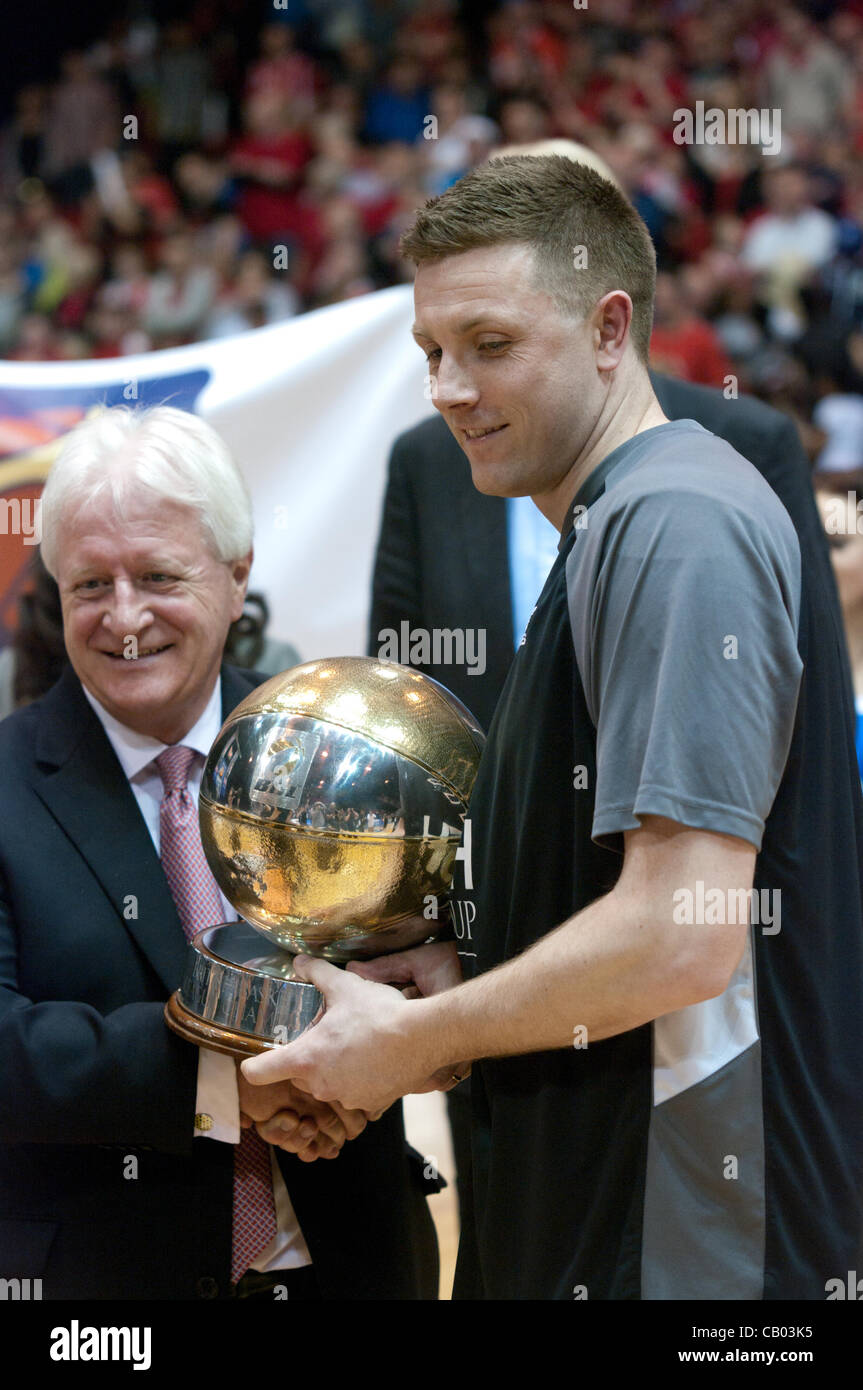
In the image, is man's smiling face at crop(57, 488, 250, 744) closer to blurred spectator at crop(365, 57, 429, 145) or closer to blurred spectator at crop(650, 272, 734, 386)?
blurred spectator at crop(650, 272, 734, 386)

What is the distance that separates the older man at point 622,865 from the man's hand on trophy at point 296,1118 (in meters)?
0.14

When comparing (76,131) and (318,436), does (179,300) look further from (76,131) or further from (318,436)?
(318,436)

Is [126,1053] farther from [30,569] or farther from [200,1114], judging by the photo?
[30,569]

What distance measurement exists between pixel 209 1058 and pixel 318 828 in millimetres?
404

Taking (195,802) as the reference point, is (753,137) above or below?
above

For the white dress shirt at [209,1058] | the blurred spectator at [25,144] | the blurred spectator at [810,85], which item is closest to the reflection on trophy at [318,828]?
the white dress shirt at [209,1058]

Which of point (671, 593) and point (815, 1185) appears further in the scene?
point (815, 1185)

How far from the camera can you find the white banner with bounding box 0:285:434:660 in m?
3.83

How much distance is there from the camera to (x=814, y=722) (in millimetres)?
1620

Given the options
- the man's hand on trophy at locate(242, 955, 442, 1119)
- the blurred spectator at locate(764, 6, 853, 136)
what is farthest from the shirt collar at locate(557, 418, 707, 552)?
the blurred spectator at locate(764, 6, 853, 136)

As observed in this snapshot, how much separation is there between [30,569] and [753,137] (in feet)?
26.3

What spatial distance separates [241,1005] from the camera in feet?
5.67

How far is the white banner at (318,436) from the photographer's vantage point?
3.83 meters

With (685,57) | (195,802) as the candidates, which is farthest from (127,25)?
(195,802)
